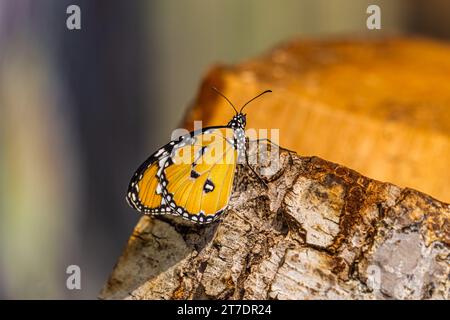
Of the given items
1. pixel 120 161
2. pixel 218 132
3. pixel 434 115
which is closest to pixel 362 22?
pixel 120 161

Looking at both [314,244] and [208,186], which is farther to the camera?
[208,186]

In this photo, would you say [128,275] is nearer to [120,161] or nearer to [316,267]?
[316,267]

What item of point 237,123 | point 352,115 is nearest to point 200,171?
point 237,123

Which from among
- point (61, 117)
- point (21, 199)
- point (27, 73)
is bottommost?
point (21, 199)

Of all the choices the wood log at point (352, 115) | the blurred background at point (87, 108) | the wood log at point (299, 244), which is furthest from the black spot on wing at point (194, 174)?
the blurred background at point (87, 108)

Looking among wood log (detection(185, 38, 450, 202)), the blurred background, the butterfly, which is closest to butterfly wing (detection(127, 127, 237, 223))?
the butterfly

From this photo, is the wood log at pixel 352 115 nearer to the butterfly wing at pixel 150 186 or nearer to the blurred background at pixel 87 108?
the butterfly wing at pixel 150 186

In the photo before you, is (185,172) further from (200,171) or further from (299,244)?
(299,244)
